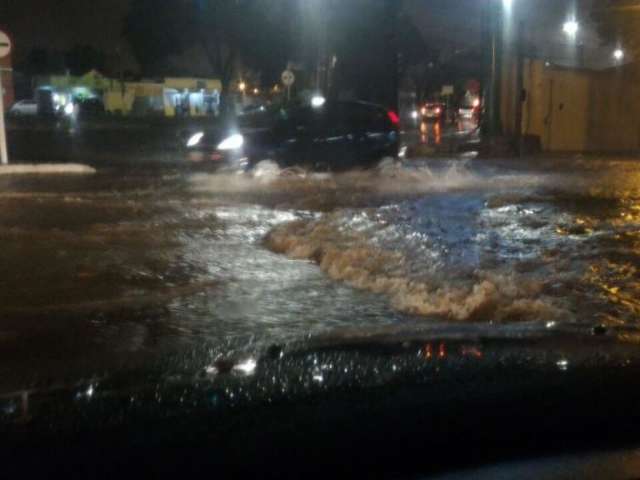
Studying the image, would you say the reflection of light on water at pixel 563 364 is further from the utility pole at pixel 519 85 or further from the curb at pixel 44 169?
the utility pole at pixel 519 85

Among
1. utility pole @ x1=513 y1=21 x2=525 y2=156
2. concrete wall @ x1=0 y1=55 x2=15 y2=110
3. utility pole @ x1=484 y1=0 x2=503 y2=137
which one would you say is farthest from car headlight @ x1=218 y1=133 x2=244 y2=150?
concrete wall @ x1=0 y1=55 x2=15 y2=110

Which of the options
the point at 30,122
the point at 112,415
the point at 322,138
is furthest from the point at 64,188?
the point at 30,122

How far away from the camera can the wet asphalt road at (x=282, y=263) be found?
7.42 m

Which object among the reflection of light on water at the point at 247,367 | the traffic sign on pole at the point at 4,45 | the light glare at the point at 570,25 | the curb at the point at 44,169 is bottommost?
the curb at the point at 44,169

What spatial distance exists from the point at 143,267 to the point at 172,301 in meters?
1.64

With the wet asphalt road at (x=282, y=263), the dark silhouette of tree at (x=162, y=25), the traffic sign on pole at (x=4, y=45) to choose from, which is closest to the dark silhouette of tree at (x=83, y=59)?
the dark silhouette of tree at (x=162, y=25)

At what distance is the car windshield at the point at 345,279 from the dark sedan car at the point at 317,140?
0.17ft

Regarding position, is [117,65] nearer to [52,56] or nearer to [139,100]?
[139,100]

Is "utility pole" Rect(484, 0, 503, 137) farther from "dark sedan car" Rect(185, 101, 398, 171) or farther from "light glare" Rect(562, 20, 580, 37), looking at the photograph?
"light glare" Rect(562, 20, 580, 37)

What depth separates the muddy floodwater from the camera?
24.5ft

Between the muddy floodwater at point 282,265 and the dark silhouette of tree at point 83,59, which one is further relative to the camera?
the dark silhouette of tree at point 83,59

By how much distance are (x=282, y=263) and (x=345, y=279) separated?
1.19m

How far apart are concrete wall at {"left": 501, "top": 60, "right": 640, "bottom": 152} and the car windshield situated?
7 cm

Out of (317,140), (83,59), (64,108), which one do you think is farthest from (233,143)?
(83,59)
